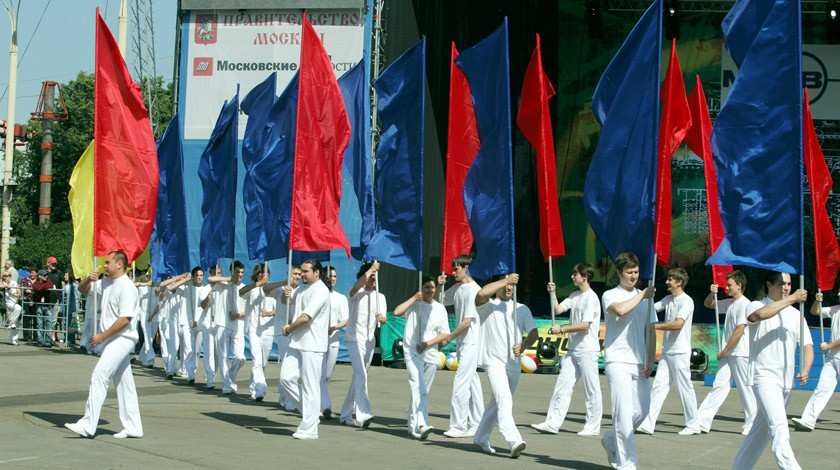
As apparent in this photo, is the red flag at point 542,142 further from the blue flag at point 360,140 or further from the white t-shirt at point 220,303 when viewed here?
the white t-shirt at point 220,303

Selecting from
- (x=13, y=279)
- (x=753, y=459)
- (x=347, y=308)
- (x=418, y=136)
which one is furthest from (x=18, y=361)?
(x=753, y=459)

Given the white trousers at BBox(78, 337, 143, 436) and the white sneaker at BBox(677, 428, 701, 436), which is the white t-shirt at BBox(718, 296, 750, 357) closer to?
the white sneaker at BBox(677, 428, 701, 436)

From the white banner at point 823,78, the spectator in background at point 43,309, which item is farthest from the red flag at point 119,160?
the white banner at point 823,78

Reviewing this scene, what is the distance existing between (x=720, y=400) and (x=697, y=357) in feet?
27.8

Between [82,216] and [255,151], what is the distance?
3195 mm

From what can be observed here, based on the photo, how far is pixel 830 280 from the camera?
14.0 metres

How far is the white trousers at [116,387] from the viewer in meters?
10.9

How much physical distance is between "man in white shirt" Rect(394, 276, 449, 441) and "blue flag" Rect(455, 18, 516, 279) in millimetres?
769

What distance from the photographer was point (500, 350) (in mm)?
10984

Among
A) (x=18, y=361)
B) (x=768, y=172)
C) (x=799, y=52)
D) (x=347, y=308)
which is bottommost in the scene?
(x=18, y=361)

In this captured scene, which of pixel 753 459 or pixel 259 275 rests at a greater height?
pixel 259 275

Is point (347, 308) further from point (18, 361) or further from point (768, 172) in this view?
point (18, 361)

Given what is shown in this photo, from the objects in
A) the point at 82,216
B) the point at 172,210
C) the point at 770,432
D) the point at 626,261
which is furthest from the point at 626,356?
the point at 82,216

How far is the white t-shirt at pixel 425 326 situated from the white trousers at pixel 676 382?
8.90ft
